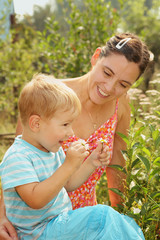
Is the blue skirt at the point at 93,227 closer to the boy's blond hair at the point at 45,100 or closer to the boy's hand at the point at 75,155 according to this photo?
the boy's hand at the point at 75,155

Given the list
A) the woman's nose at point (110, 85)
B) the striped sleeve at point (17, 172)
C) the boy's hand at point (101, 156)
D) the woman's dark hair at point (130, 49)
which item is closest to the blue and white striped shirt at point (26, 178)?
the striped sleeve at point (17, 172)

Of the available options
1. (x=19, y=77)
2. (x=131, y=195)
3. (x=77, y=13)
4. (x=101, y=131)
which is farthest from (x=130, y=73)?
(x=19, y=77)

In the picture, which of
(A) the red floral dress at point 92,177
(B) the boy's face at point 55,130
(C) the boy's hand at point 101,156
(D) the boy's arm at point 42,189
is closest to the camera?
(D) the boy's arm at point 42,189

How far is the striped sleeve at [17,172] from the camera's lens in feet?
4.43

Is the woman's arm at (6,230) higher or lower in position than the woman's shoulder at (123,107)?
lower

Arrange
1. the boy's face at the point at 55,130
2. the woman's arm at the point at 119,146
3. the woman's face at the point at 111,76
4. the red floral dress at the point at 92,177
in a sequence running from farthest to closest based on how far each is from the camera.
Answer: the woman's arm at the point at 119,146, the red floral dress at the point at 92,177, the woman's face at the point at 111,76, the boy's face at the point at 55,130

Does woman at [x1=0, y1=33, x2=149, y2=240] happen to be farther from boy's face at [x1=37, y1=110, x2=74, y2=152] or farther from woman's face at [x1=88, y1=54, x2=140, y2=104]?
boy's face at [x1=37, y1=110, x2=74, y2=152]

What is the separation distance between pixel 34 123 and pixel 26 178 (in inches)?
9.9

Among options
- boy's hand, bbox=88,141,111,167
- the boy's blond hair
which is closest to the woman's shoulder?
boy's hand, bbox=88,141,111,167

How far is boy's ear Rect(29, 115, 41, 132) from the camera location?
143 centimetres

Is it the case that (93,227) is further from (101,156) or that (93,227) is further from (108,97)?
(108,97)

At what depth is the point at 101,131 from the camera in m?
2.20

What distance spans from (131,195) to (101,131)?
1.73 feet

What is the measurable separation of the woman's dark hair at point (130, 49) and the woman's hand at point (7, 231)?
1155mm
